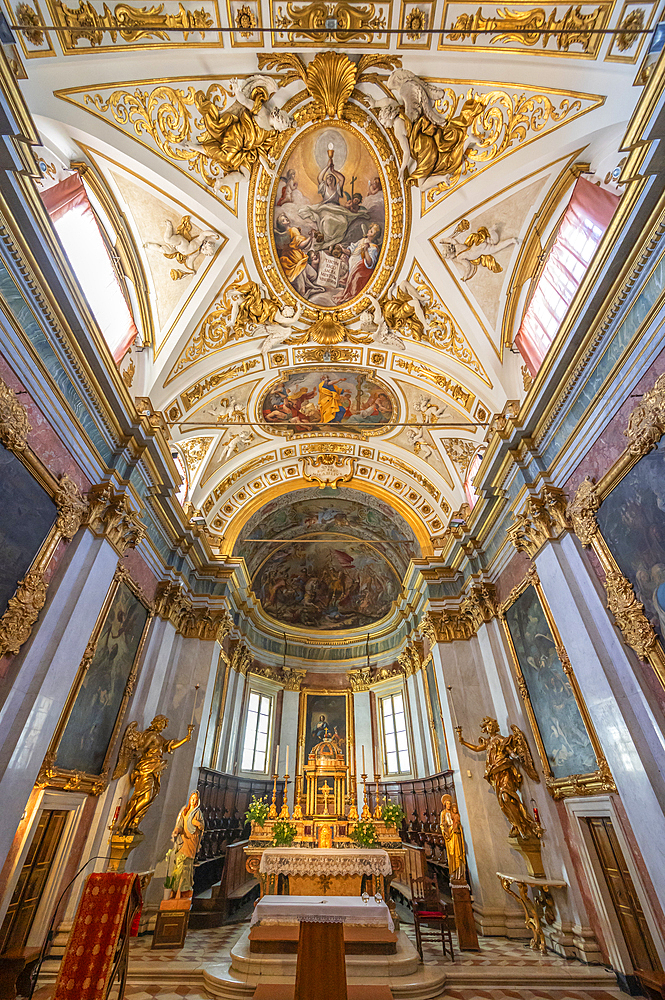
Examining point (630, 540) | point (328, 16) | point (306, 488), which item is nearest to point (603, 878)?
point (630, 540)

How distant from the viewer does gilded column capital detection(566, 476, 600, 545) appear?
790 cm

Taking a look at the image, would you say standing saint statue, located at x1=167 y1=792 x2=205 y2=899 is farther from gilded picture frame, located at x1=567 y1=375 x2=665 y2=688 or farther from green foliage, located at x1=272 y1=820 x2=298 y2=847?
gilded picture frame, located at x1=567 y1=375 x2=665 y2=688

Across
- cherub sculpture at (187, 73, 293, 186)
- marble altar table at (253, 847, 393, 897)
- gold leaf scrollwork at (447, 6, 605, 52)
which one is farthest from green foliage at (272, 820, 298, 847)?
gold leaf scrollwork at (447, 6, 605, 52)

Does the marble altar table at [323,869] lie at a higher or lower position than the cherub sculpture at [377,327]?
lower

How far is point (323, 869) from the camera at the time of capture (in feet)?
28.9

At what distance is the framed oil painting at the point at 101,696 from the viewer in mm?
8078

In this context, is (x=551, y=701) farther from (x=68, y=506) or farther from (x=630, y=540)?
(x=68, y=506)

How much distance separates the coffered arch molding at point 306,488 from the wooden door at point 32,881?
27.0 feet

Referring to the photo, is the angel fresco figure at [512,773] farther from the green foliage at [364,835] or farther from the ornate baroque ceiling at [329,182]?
the ornate baroque ceiling at [329,182]

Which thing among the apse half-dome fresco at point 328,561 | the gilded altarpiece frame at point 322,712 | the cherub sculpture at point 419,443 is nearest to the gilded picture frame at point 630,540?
the cherub sculpture at point 419,443

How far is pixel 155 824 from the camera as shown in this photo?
10.9m

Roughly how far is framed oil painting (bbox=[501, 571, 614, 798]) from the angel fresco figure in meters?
0.53


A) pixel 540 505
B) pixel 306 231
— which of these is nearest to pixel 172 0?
pixel 306 231

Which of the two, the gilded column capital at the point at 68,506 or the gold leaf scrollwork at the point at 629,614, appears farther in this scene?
the gilded column capital at the point at 68,506
